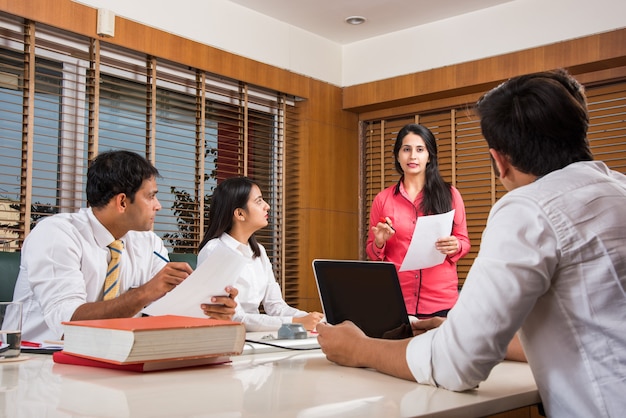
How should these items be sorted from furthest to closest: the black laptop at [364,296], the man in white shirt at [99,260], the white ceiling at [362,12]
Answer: the white ceiling at [362,12] → the man in white shirt at [99,260] → the black laptop at [364,296]

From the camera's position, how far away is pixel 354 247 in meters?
5.31

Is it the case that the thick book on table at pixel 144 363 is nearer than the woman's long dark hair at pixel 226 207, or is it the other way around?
the thick book on table at pixel 144 363

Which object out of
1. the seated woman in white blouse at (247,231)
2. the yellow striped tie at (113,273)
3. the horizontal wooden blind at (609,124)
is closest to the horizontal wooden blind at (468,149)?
the horizontal wooden blind at (609,124)

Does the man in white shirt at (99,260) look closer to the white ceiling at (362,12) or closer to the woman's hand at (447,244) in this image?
the woman's hand at (447,244)

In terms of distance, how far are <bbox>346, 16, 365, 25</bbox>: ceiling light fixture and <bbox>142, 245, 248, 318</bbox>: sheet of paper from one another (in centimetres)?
322

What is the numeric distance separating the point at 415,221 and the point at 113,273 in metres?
1.79

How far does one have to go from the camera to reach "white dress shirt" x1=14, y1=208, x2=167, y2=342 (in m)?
2.05

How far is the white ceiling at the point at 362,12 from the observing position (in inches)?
175

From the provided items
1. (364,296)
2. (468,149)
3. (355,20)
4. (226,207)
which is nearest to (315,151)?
(355,20)

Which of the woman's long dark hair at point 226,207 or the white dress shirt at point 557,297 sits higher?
the woman's long dark hair at point 226,207

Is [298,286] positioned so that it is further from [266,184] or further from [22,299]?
[22,299]

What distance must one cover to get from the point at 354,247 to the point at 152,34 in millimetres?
2268

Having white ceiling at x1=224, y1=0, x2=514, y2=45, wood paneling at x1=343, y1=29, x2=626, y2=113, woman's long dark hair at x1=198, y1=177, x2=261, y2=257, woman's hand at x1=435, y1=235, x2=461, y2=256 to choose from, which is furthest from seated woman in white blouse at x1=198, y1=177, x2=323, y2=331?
wood paneling at x1=343, y1=29, x2=626, y2=113

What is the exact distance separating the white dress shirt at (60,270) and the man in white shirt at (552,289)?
1279mm
